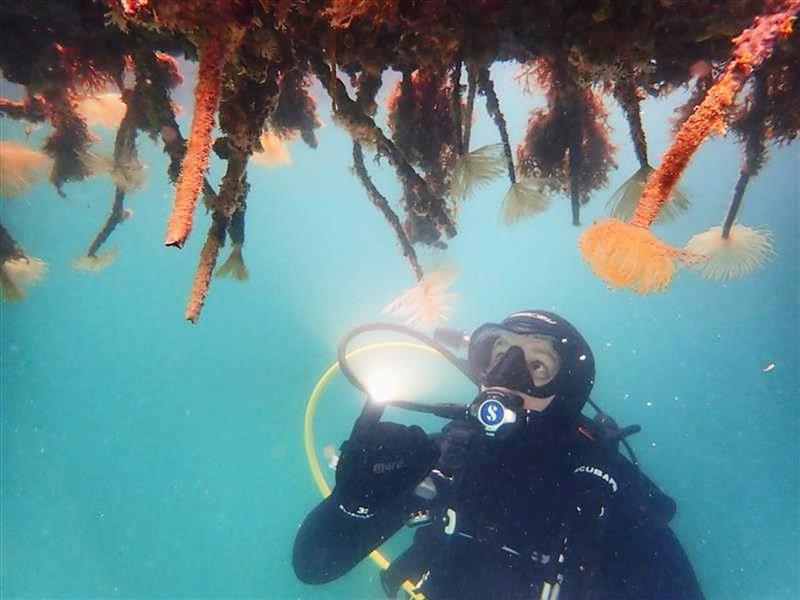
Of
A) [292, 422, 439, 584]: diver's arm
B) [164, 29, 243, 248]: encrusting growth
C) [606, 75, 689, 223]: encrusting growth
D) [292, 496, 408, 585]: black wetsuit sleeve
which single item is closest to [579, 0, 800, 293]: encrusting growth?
[606, 75, 689, 223]: encrusting growth

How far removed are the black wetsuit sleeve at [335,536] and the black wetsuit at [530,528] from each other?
0.5 inches

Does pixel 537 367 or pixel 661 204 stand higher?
pixel 661 204

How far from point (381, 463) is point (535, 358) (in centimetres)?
210

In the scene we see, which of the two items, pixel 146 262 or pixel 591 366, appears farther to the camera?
pixel 146 262

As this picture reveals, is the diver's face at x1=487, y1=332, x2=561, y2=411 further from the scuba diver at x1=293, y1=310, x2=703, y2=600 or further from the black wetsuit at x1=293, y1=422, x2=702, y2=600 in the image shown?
the black wetsuit at x1=293, y1=422, x2=702, y2=600

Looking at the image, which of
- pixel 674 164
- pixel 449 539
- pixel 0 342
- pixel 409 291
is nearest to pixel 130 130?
pixel 409 291

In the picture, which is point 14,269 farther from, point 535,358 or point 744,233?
point 744,233

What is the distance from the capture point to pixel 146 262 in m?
68.4

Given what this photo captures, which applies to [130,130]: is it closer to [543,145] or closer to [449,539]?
[543,145]

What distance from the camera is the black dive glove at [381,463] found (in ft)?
13.2

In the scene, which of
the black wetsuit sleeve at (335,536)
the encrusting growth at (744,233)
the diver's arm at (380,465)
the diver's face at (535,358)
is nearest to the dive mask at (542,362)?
the diver's face at (535,358)

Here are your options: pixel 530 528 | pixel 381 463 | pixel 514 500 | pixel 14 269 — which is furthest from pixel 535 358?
pixel 14 269

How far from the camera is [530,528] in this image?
14.9 ft

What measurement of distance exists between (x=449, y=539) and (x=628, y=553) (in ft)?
5.40
